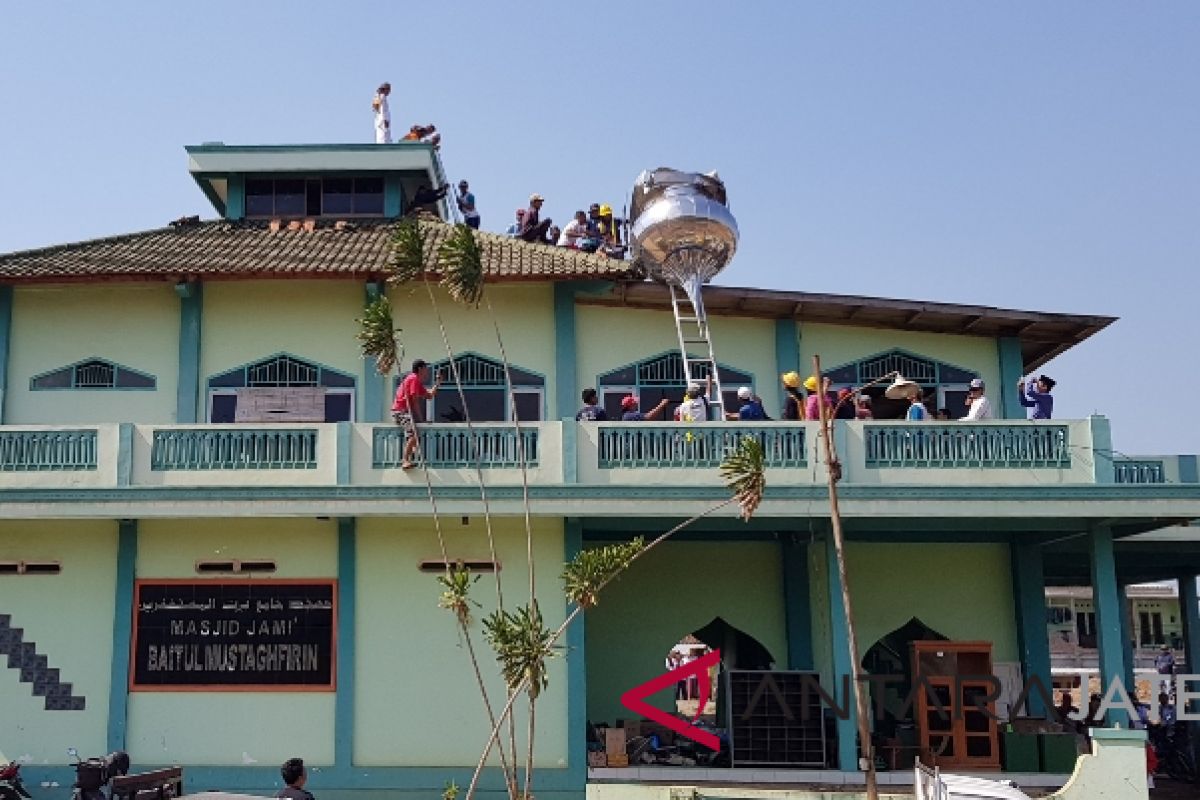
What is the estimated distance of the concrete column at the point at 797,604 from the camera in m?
17.0

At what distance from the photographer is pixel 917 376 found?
17938 mm

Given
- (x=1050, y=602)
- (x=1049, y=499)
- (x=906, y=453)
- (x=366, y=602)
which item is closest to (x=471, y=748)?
(x=366, y=602)

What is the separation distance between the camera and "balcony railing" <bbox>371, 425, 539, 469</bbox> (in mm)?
14844

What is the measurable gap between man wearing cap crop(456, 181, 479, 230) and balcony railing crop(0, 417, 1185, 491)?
22.4ft

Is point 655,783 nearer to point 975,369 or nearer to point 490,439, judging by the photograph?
point 490,439

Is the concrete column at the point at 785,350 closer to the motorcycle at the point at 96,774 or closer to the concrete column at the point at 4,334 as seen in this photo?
the motorcycle at the point at 96,774

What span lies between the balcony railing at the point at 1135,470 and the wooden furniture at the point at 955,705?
2.81 meters

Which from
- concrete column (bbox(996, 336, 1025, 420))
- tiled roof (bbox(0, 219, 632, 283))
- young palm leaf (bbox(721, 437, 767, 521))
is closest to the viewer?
young palm leaf (bbox(721, 437, 767, 521))

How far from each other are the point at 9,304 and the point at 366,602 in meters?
6.75

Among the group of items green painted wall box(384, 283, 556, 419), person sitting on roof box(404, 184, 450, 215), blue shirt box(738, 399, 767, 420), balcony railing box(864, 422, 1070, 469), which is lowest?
balcony railing box(864, 422, 1070, 469)

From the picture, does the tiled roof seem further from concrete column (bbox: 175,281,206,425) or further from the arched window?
the arched window

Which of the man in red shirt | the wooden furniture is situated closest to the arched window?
the man in red shirt

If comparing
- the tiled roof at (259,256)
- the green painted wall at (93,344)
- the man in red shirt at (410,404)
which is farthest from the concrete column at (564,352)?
the green painted wall at (93,344)

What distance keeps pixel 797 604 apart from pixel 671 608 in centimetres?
171
